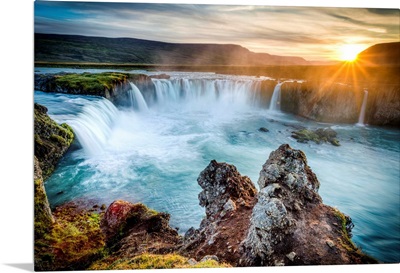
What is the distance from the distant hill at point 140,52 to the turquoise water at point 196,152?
376 millimetres

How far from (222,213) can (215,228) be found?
0.23 metres

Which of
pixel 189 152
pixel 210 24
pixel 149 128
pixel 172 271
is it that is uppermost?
pixel 210 24

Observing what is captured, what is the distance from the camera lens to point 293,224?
4086 millimetres

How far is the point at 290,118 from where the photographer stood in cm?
577

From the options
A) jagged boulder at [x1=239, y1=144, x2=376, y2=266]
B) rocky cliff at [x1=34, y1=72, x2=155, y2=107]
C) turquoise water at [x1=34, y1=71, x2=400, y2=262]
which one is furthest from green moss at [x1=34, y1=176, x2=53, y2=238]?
jagged boulder at [x1=239, y1=144, x2=376, y2=266]

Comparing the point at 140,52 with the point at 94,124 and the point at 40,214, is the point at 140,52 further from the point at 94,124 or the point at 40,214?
the point at 40,214

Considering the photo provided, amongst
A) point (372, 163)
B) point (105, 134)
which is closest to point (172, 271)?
point (105, 134)

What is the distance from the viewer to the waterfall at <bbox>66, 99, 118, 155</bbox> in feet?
16.6

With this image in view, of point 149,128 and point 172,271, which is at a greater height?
point 149,128

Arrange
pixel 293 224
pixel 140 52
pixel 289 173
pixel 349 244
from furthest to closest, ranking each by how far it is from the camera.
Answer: pixel 140 52
pixel 289 173
pixel 349 244
pixel 293 224

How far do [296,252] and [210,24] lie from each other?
3.57 meters

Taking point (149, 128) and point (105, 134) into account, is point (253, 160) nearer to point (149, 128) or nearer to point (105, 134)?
point (149, 128)

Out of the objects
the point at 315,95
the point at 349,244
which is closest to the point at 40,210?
the point at 349,244

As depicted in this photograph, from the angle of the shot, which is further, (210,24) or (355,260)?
(210,24)
